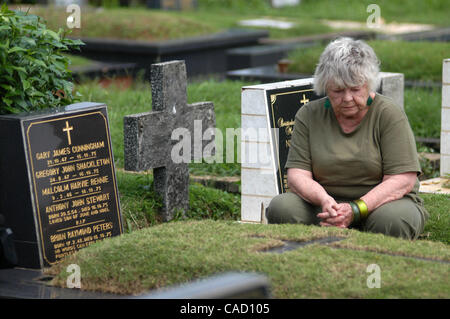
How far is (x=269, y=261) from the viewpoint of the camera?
387 centimetres

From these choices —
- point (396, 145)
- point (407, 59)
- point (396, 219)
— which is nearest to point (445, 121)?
point (396, 145)

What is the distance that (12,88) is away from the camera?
5008mm

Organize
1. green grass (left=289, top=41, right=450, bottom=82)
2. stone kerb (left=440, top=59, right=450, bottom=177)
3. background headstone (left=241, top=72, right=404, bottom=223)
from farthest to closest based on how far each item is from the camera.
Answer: green grass (left=289, top=41, right=450, bottom=82), stone kerb (left=440, top=59, right=450, bottom=177), background headstone (left=241, top=72, right=404, bottom=223)

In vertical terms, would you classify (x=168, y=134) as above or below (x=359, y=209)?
above

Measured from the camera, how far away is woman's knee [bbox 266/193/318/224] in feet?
15.5

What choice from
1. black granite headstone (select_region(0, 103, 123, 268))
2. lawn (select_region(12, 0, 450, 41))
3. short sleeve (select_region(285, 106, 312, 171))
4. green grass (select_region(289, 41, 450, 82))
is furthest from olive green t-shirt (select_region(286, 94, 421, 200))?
green grass (select_region(289, 41, 450, 82))

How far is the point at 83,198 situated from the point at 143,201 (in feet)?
3.83

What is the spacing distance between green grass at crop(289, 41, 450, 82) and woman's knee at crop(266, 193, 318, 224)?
6.24 meters

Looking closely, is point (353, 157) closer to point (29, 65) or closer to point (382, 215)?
point (382, 215)

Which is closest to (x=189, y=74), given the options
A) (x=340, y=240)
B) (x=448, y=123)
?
(x=448, y=123)

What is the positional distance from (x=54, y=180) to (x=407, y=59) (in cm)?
737

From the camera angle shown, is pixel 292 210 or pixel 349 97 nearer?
pixel 349 97

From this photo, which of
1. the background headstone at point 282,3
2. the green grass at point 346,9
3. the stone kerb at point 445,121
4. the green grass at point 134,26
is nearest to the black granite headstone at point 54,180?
the stone kerb at point 445,121

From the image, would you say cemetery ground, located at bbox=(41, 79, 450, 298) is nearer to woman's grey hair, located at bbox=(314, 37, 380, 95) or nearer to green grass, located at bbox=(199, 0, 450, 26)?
woman's grey hair, located at bbox=(314, 37, 380, 95)
